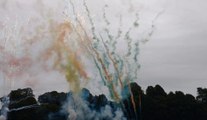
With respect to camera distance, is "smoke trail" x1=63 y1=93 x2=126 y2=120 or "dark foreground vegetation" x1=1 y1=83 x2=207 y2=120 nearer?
"smoke trail" x1=63 y1=93 x2=126 y2=120

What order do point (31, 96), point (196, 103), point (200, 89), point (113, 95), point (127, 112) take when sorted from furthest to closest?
point (200, 89) → point (31, 96) → point (196, 103) → point (127, 112) → point (113, 95)

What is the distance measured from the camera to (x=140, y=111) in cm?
10150

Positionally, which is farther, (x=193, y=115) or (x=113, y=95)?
(x=193, y=115)

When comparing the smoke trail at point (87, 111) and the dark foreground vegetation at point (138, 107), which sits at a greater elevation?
the dark foreground vegetation at point (138, 107)

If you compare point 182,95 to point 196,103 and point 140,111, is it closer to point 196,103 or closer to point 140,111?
point 196,103

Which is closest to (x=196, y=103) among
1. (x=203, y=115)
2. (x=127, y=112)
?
(x=203, y=115)

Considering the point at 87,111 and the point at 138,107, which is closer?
the point at 87,111

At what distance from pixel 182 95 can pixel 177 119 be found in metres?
8.71

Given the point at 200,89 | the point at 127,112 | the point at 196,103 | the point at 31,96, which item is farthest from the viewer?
the point at 200,89

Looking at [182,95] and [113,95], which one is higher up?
[182,95]

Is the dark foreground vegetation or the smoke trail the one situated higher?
the dark foreground vegetation

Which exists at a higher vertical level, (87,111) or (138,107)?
(138,107)

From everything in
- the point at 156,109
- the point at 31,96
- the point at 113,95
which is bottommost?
the point at 113,95

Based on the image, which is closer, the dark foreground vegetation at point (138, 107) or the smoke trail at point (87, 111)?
the smoke trail at point (87, 111)
